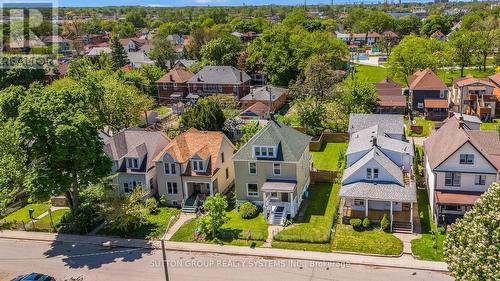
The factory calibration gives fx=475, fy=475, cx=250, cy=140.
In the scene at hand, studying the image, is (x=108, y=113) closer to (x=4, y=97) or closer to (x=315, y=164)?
(x=4, y=97)

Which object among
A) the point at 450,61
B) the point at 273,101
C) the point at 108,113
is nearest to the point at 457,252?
the point at 108,113

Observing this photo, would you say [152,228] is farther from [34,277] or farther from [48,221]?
[34,277]

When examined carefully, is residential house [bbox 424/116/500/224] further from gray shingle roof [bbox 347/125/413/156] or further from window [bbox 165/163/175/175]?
window [bbox 165/163/175/175]

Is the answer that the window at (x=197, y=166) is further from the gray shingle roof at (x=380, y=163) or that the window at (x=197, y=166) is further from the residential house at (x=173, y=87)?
the residential house at (x=173, y=87)

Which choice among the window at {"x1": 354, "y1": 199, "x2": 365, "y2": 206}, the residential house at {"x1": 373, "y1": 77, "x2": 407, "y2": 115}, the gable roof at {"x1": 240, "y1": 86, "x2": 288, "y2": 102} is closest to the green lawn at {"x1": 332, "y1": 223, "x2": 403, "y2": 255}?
the window at {"x1": 354, "y1": 199, "x2": 365, "y2": 206}

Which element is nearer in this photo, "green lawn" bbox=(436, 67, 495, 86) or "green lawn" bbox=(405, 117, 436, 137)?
"green lawn" bbox=(405, 117, 436, 137)

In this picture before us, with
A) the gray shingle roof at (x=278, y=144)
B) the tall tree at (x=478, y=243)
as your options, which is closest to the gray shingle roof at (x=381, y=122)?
the gray shingle roof at (x=278, y=144)
